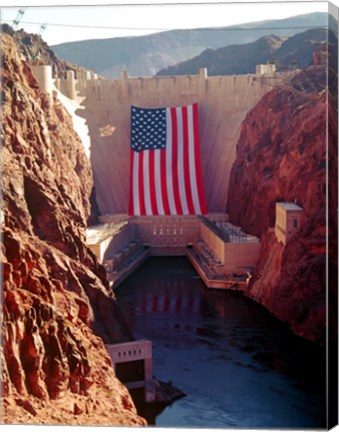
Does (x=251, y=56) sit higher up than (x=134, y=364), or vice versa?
(x=251, y=56)

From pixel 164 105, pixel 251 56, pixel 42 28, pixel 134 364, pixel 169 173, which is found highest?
pixel 42 28

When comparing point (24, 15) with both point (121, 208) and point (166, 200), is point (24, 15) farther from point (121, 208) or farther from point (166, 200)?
point (121, 208)

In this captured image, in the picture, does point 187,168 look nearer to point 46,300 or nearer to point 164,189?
point 164,189

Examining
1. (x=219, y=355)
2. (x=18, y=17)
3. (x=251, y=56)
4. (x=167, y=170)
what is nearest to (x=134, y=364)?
(x=219, y=355)

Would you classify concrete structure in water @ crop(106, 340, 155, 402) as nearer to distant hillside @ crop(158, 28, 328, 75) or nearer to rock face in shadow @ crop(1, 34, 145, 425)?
rock face in shadow @ crop(1, 34, 145, 425)

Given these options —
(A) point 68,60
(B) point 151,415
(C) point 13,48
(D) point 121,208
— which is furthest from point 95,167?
(B) point 151,415

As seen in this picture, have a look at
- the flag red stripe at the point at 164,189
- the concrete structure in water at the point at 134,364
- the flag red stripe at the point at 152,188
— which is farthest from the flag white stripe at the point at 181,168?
the concrete structure in water at the point at 134,364
